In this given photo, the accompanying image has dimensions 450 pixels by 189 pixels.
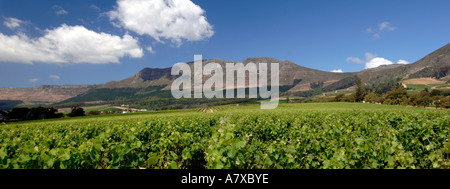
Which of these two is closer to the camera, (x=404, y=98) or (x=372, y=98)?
(x=404, y=98)

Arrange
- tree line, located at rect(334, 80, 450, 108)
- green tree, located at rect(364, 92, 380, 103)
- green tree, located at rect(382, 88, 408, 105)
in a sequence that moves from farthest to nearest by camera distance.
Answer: green tree, located at rect(364, 92, 380, 103), green tree, located at rect(382, 88, 408, 105), tree line, located at rect(334, 80, 450, 108)

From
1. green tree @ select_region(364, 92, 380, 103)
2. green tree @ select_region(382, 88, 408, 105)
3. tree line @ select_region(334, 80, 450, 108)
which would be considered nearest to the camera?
tree line @ select_region(334, 80, 450, 108)

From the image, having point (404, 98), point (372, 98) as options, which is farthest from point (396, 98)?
point (372, 98)

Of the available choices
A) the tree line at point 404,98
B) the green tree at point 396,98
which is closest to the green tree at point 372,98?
the tree line at point 404,98

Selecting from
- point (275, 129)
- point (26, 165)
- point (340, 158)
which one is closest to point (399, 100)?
point (275, 129)

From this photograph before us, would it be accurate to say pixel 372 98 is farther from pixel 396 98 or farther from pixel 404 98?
pixel 404 98

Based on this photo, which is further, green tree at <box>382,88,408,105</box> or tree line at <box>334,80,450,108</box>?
green tree at <box>382,88,408,105</box>

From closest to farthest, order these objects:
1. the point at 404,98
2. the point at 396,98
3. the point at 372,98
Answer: the point at 404,98, the point at 396,98, the point at 372,98

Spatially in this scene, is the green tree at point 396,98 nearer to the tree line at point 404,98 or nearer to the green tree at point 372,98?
the tree line at point 404,98

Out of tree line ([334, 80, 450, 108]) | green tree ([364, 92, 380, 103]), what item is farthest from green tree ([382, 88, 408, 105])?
green tree ([364, 92, 380, 103])

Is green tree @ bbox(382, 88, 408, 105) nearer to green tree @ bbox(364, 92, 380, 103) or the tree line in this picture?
the tree line
